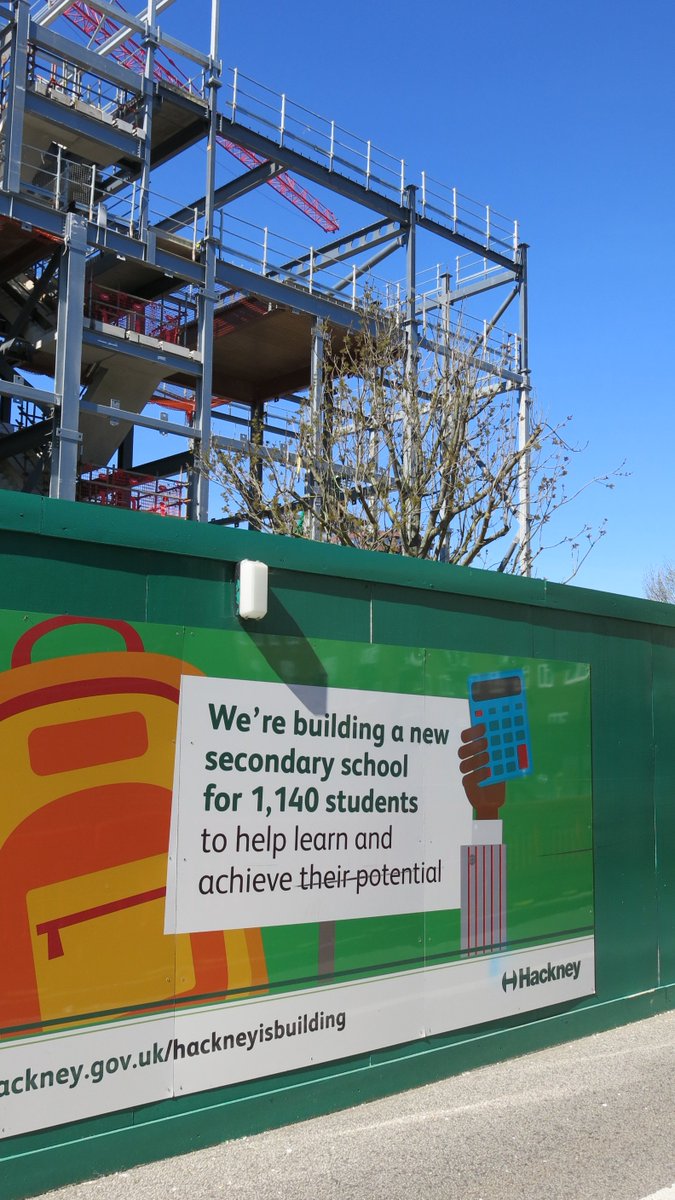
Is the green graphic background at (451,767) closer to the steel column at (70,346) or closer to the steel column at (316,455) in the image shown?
the steel column at (316,455)

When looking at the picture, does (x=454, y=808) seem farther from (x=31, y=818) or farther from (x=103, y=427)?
(x=103, y=427)

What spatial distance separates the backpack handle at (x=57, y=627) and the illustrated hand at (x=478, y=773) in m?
2.24

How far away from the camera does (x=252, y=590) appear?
491 cm

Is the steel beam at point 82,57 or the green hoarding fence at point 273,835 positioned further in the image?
the steel beam at point 82,57

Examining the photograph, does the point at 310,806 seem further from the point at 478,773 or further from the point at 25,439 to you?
the point at 25,439

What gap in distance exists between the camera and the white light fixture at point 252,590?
4.91m

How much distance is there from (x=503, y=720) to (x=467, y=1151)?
2409 millimetres

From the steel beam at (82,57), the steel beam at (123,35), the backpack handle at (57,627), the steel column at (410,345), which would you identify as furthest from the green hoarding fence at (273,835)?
the steel beam at (123,35)

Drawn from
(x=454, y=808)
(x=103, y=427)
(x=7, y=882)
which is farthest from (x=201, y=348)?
(x=7, y=882)

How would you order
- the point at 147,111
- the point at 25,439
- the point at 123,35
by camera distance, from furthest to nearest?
the point at 123,35 → the point at 147,111 → the point at 25,439

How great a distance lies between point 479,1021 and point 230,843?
83.6 inches

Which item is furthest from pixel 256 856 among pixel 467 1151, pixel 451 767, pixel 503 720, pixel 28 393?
pixel 28 393

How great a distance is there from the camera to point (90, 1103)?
165 inches

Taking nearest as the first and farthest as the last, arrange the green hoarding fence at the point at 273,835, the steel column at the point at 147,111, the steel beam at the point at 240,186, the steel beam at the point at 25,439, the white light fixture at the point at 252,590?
the green hoarding fence at the point at 273,835, the white light fixture at the point at 252,590, the steel beam at the point at 25,439, the steel column at the point at 147,111, the steel beam at the point at 240,186
